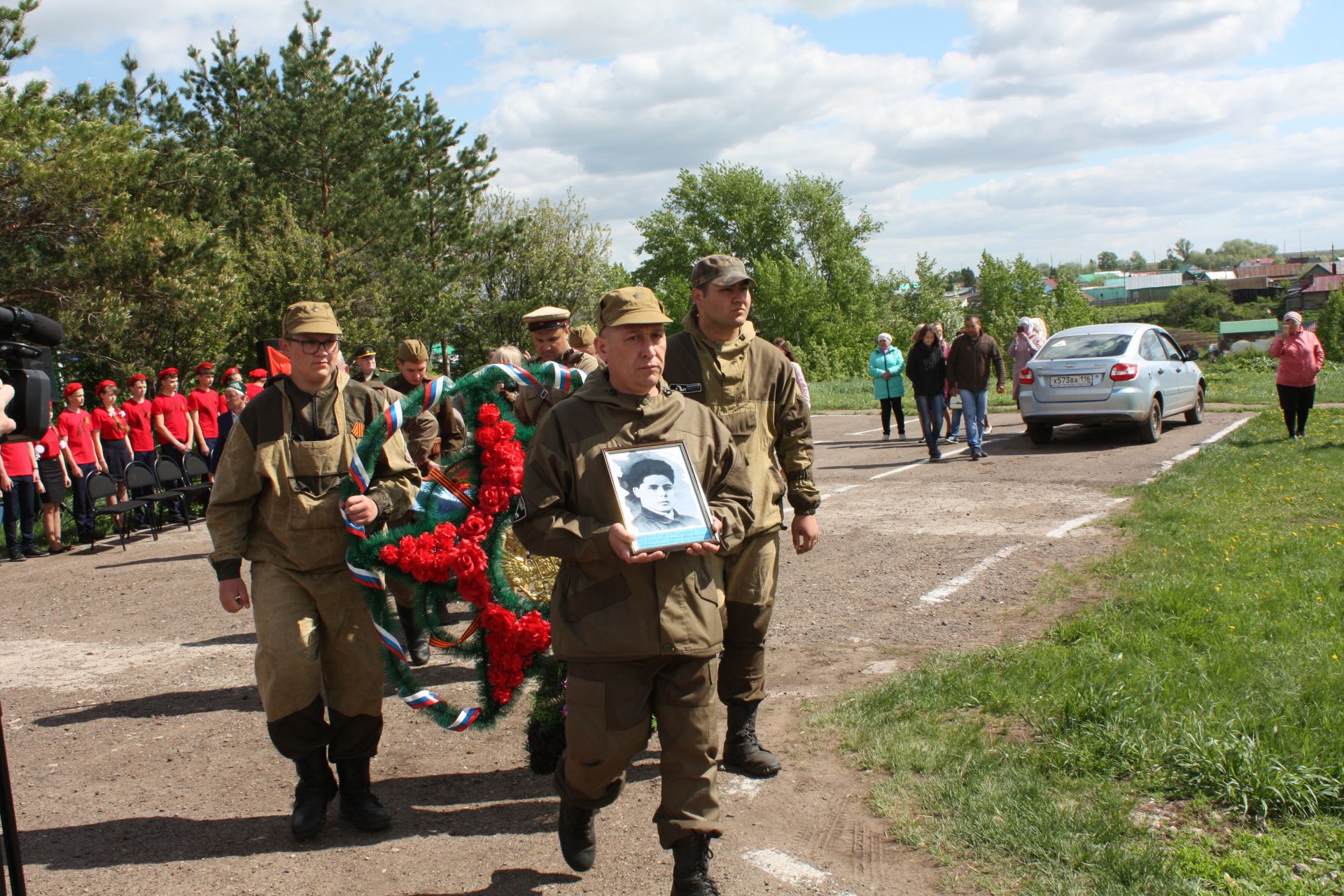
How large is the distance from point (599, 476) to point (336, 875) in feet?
6.02

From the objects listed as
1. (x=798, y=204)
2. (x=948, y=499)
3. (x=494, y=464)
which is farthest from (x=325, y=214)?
(x=798, y=204)

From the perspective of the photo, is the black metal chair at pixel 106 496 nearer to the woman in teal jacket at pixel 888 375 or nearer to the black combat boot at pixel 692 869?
the black combat boot at pixel 692 869

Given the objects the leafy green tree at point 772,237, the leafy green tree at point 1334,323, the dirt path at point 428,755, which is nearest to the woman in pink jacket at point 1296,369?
the dirt path at point 428,755

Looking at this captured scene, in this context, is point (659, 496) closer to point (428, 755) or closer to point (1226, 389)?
point (428, 755)

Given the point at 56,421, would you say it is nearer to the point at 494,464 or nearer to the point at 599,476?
the point at 494,464

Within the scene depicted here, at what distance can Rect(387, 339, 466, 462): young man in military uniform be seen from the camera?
712cm

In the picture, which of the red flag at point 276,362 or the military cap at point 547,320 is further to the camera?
the military cap at point 547,320

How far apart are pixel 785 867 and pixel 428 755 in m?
2.14

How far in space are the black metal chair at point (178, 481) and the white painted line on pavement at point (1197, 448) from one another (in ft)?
37.3

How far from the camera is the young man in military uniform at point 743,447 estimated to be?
4695 millimetres

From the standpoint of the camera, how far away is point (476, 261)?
38.3 meters

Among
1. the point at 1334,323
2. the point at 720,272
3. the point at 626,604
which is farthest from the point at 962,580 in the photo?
the point at 1334,323

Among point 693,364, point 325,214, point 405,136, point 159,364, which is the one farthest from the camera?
point 405,136

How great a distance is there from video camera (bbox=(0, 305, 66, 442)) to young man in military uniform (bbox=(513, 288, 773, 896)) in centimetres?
146
